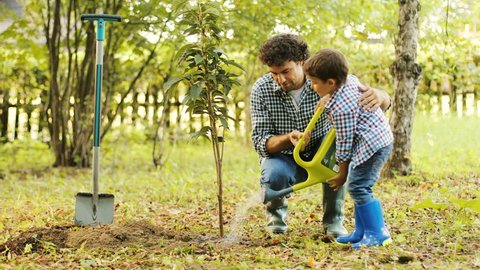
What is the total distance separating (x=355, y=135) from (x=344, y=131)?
102 mm

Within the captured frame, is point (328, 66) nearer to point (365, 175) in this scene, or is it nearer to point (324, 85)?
point (324, 85)

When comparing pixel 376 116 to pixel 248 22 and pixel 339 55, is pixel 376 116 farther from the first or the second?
pixel 248 22

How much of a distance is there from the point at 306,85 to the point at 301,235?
869 millimetres

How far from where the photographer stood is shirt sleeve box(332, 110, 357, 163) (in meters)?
3.32

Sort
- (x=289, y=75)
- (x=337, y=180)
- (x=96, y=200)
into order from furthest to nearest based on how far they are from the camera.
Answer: (x=96, y=200), (x=289, y=75), (x=337, y=180)

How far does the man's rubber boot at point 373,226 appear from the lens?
135 inches

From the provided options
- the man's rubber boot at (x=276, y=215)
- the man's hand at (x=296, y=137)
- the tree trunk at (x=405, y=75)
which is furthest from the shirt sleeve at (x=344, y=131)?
the tree trunk at (x=405, y=75)

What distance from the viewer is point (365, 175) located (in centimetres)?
342

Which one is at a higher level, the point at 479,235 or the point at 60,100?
the point at 60,100

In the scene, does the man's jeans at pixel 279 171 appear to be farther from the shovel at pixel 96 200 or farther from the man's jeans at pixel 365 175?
the shovel at pixel 96 200

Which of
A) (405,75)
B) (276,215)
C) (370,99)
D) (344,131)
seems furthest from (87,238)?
(405,75)

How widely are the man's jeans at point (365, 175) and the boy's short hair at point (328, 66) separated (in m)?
0.43

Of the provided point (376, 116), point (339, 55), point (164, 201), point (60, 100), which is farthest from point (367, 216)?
point (60, 100)

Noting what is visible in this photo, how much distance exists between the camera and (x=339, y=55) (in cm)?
334
